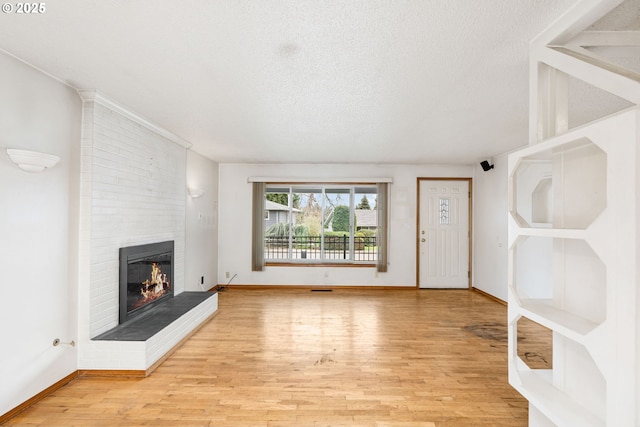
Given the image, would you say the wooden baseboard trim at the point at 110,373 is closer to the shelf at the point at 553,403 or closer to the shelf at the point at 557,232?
the shelf at the point at 553,403

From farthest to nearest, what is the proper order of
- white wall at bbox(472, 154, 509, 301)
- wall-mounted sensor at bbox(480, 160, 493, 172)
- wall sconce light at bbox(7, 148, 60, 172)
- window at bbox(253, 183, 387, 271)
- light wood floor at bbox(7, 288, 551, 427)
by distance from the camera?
window at bbox(253, 183, 387, 271)
wall-mounted sensor at bbox(480, 160, 493, 172)
white wall at bbox(472, 154, 509, 301)
light wood floor at bbox(7, 288, 551, 427)
wall sconce light at bbox(7, 148, 60, 172)

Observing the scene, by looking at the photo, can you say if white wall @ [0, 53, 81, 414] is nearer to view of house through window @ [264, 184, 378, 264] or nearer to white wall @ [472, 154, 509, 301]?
view of house through window @ [264, 184, 378, 264]

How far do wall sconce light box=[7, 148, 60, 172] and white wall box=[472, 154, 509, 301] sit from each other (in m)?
5.43

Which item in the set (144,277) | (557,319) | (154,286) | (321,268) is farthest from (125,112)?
(321,268)

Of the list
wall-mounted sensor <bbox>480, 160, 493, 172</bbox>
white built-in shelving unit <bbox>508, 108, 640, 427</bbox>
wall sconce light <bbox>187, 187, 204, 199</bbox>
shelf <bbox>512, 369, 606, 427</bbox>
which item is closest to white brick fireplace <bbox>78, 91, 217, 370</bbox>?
wall sconce light <bbox>187, 187, 204, 199</bbox>

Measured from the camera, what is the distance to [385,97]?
2.52m

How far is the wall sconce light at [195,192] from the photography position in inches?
178

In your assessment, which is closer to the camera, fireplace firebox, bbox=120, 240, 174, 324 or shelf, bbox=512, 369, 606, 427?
shelf, bbox=512, 369, 606, 427

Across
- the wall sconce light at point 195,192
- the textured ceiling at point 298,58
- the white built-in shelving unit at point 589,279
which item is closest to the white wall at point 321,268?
the wall sconce light at point 195,192

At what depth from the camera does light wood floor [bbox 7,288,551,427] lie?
79.7 inches

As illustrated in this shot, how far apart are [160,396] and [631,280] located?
2.84m

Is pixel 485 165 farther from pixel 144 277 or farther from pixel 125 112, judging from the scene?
pixel 144 277

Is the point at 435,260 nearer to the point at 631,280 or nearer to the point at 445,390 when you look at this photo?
the point at 445,390

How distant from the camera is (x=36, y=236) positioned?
7.00 ft
